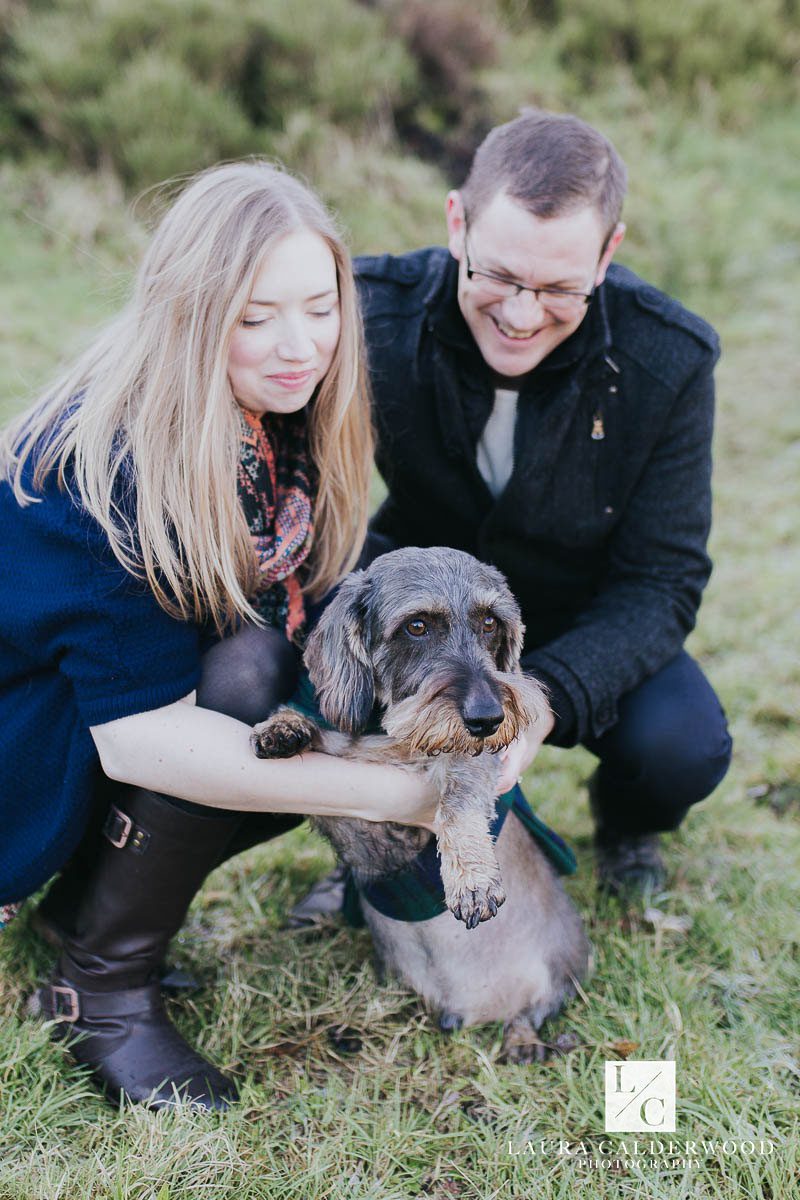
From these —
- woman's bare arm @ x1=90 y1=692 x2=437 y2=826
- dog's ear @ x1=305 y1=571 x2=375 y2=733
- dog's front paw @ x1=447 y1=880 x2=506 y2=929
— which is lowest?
dog's front paw @ x1=447 y1=880 x2=506 y2=929

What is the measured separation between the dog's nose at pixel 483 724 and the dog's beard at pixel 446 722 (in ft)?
0.04

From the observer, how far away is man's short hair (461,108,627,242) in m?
2.88

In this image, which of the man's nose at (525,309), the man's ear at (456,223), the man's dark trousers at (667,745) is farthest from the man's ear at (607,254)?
the man's dark trousers at (667,745)

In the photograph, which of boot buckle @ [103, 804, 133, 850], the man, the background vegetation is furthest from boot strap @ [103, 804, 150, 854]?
the man

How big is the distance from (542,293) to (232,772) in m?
1.63

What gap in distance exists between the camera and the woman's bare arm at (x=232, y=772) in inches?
95.0

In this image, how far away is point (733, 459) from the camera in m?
6.87

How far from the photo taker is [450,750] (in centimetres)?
244

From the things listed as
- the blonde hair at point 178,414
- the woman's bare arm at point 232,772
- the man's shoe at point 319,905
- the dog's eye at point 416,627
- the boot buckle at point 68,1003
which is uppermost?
the blonde hair at point 178,414

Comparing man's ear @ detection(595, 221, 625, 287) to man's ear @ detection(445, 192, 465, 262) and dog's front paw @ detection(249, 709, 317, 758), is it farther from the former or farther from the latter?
dog's front paw @ detection(249, 709, 317, 758)

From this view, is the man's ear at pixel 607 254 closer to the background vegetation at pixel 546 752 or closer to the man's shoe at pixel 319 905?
the background vegetation at pixel 546 752

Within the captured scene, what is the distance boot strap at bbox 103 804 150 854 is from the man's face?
1717 millimetres

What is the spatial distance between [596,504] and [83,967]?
205cm

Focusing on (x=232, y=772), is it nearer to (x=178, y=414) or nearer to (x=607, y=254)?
(x=178, y=414)
